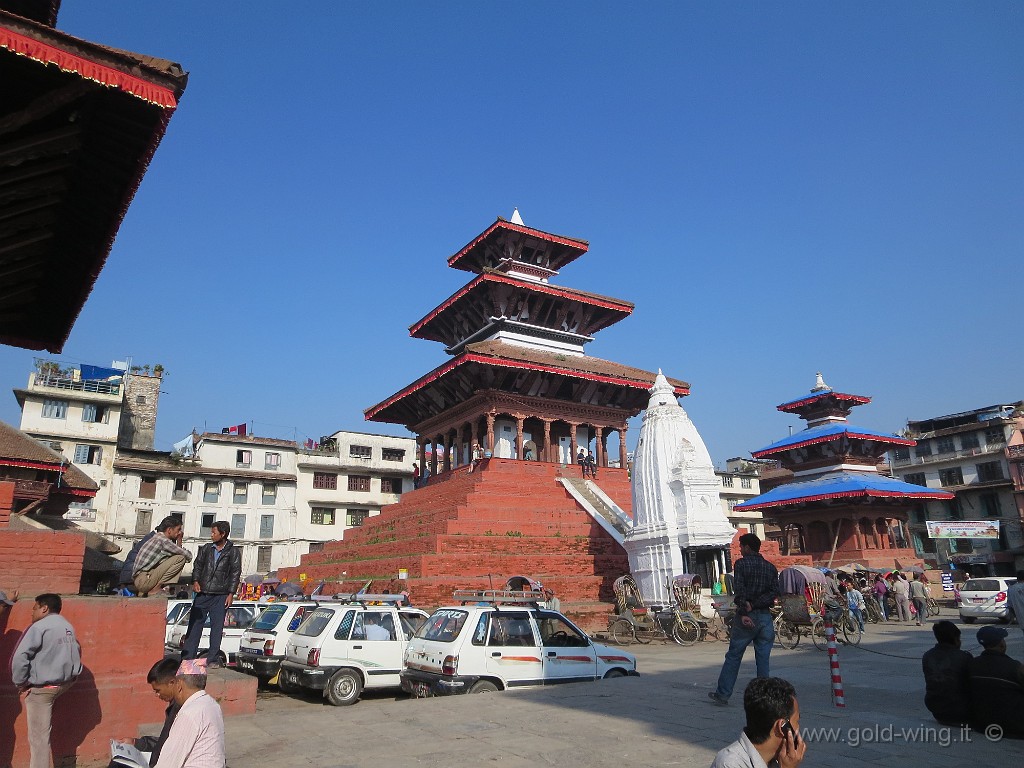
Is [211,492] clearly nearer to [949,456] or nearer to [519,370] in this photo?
[519,370]

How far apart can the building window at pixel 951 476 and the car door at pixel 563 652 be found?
53.0 metres

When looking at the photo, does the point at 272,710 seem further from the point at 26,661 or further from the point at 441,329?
the point at 441,329

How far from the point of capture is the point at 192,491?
1639 inches

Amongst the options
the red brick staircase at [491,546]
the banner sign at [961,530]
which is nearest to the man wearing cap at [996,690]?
the red brick staircase at [491,546]

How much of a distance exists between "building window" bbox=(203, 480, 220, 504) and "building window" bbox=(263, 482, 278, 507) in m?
2.79

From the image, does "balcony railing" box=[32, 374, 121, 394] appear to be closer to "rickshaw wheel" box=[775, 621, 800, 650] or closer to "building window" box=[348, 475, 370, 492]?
"building window" box=[348, 475, 370, 492]

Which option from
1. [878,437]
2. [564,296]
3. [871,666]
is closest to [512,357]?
[564,296]

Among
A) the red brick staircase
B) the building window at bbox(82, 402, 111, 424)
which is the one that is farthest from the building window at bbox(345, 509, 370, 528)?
the red brick staircase

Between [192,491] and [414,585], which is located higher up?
[192,491]

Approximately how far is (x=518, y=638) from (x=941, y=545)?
52175mm

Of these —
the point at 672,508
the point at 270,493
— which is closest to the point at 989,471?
the point at 672,508

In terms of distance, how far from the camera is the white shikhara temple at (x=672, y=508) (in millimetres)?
17266

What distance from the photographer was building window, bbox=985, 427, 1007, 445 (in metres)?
50.3

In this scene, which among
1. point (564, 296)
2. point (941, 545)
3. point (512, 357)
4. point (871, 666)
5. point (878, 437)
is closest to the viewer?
point (871, 666)
